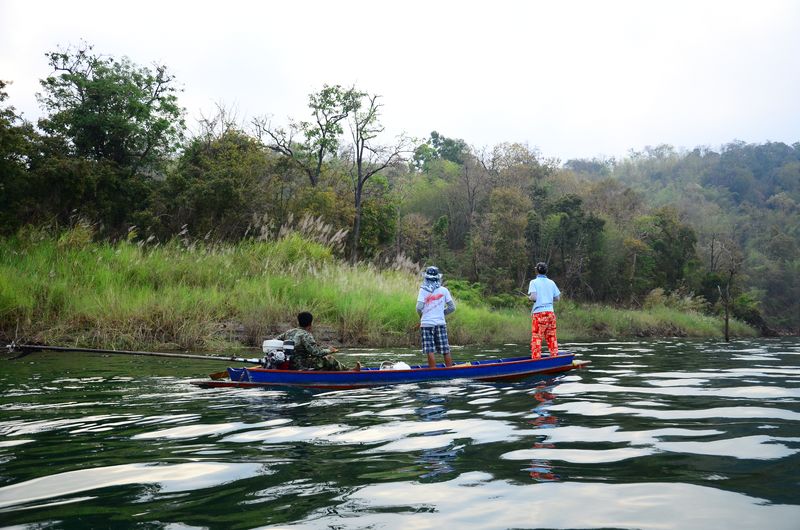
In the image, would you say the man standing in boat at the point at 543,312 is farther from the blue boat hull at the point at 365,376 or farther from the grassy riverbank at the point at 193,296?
the grassy riverbank at the point at 193,296

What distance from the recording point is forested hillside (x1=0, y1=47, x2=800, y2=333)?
2753cm

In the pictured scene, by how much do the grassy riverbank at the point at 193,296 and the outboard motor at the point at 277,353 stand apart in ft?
20.9

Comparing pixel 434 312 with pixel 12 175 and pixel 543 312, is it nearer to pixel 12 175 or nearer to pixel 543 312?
pixel 543 312

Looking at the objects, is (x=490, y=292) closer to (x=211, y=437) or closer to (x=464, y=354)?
(x=464, y=354)

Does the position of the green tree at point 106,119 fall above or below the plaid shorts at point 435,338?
above

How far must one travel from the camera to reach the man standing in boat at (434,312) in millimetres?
12648

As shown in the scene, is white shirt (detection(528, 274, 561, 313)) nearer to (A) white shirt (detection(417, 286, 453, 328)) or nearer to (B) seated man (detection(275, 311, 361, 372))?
(A) white shirt (detection(417, 286, 453, 328))

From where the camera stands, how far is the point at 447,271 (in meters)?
46.0

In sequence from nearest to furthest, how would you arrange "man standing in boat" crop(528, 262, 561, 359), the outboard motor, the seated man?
the outboard motor → the seated man → "man standing in boat" crop(528, 262, 561, 359)

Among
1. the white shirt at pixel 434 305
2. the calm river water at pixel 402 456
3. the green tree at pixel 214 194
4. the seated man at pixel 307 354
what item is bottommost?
the calm river water at pixel 402 456

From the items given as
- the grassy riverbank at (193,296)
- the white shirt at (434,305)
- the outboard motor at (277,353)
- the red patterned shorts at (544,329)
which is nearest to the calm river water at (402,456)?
the outboard motor at (277,353)

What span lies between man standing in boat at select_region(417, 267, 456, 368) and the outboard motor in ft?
8.63

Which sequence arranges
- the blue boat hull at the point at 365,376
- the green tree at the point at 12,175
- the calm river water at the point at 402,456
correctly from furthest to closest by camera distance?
the green tree at the point at 12,175 → the blue boat hull at the point at 365,376 → the calm river water at the point at 402,456

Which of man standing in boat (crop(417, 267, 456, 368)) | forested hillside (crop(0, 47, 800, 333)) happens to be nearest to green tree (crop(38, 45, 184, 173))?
forested hillside (crop(0, 47, 800, 333))
